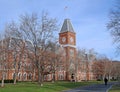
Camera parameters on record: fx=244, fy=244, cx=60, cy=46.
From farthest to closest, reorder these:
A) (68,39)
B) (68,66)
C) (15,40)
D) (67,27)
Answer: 1. (67,27)
2. (68,39)
3. (68,66)
4. (15,40)

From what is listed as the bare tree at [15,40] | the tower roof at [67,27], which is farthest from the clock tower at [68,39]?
the bare tree at [15,40]

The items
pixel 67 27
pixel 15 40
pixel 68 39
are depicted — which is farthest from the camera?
pixel 67 27

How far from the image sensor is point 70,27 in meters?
117

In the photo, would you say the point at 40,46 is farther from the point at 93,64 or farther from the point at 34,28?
the point at 93,64

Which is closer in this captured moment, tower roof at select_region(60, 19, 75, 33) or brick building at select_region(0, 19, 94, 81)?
brick building at select_region(0, 19, 94, 81)

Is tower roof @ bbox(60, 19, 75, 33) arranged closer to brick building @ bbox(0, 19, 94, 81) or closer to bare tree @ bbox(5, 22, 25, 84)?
brick building @ bbox(0, 19, 94, 81)

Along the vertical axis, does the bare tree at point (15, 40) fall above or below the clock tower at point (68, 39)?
below

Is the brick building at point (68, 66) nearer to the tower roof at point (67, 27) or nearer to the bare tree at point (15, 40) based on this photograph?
the tower roof at point (67, 27)

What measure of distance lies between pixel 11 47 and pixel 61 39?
6699cm

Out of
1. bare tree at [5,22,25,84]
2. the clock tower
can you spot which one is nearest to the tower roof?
the clock tower

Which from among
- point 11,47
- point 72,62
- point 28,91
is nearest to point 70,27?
point 72,62

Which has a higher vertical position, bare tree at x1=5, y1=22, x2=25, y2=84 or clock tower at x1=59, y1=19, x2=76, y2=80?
clock tower at x1=59, y1=19, x2=76, y2=80

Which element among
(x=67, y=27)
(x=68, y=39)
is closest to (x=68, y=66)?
(x=68, y=39)

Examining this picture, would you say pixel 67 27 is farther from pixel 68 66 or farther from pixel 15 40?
pixel 15 40
